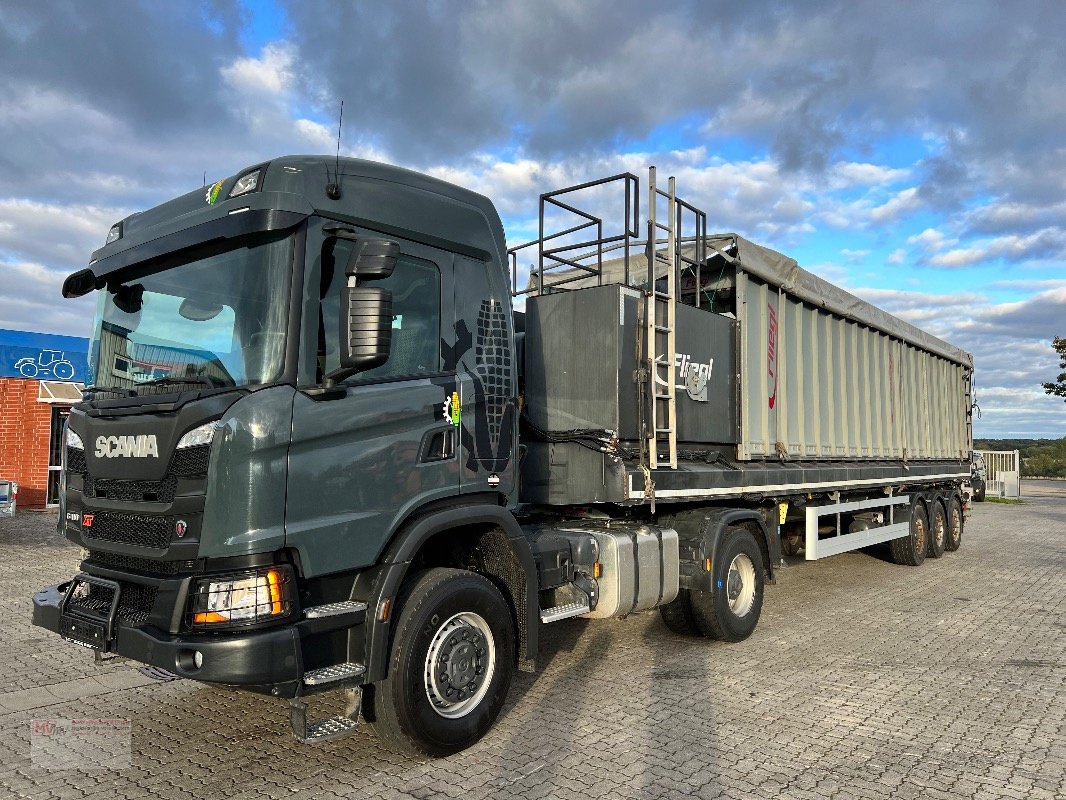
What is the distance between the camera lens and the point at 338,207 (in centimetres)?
393

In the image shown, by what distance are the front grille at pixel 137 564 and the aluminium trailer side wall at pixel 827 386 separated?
5.01 m

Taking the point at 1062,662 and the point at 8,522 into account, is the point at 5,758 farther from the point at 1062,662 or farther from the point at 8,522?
the point at 8,522

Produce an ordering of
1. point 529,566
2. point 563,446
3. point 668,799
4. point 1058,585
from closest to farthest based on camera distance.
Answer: point 668,799
point 529,566
point 563,446
point 1058,585

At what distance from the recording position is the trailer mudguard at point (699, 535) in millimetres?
6211

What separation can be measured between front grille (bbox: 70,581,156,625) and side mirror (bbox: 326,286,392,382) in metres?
1.43

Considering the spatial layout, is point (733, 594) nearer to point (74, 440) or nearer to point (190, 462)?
point (190, 462)

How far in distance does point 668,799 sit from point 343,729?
61.2 inches

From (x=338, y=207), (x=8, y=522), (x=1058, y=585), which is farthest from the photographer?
(x=8, y=522)

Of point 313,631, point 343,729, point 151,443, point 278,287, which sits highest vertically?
point 278,287

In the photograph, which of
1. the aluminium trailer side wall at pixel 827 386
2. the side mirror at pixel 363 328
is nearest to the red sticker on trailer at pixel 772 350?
the aluminium trailer side wall at pixel 827 386

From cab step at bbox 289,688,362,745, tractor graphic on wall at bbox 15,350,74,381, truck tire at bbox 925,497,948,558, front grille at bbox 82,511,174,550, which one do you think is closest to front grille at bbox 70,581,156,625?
front grille at bbox 82,511,174,550

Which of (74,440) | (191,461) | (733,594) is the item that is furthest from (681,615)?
(74,440)

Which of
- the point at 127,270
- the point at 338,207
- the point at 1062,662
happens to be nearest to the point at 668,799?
the point at 338,207

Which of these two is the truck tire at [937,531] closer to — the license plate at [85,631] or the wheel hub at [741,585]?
the wheel hub at [741,585]
